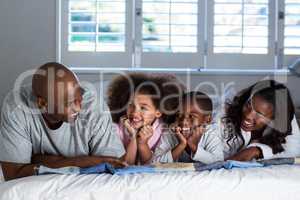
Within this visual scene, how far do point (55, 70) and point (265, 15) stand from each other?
1.58m

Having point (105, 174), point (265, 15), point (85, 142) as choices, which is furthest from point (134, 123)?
point (265, 15)

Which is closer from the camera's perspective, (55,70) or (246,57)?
(55,70)

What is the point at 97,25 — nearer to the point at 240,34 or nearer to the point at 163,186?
the point at 240,34

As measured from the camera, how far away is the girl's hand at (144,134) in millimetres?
1787

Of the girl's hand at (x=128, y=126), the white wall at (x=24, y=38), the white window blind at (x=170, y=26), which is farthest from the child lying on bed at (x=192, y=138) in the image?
the white wall at (x=24, y=38)

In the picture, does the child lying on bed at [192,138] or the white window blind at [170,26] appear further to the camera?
the white window blind at [170,26]

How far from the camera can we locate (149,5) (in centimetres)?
272

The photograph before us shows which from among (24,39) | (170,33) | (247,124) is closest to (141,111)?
(247,124)

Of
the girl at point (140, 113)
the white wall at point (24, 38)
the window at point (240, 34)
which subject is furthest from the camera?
the window at point (240, 34)

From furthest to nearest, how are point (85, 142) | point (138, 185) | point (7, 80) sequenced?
point (7, 80), point (85, 142), point (138, 185)

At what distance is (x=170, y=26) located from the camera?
2746mm

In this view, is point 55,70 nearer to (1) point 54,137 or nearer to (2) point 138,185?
(1) point 54,137

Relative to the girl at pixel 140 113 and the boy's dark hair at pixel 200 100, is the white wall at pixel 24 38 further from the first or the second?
the boy's dark hair at pixel 200 100

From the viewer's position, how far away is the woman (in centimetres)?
186
